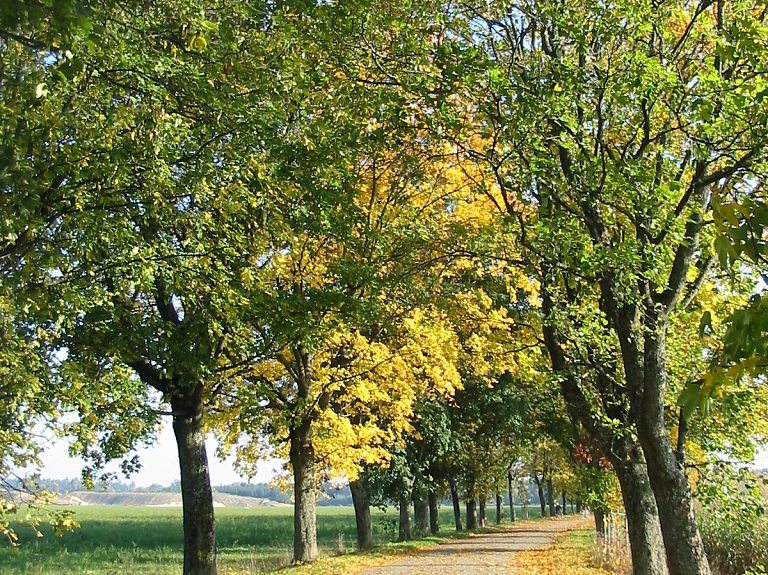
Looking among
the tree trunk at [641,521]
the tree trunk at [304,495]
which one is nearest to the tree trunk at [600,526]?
the tree trunk at [304,495]

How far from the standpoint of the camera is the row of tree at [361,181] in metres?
6.63

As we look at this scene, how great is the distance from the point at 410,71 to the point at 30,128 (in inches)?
152

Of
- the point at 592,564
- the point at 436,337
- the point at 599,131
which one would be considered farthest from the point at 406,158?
the point at 592,564

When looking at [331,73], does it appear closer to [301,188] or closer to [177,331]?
[301,188]

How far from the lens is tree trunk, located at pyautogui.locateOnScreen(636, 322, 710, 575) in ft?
22.7

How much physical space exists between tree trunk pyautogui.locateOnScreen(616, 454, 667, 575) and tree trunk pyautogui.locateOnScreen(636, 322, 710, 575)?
7.65ft

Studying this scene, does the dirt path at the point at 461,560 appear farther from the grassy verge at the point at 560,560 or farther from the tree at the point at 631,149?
the tree at the point at 631,149

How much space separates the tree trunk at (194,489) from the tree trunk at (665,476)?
858 cm

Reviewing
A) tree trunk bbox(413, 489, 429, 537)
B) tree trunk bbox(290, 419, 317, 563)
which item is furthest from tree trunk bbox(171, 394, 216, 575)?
tree trunk bbox(413, 489, 429, 537)

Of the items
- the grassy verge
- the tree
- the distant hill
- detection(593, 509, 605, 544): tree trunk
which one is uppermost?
the tree

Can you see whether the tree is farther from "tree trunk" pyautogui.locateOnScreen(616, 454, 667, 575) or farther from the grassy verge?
the grassy verge

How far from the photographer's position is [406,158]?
913 cm

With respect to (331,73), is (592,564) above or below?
below

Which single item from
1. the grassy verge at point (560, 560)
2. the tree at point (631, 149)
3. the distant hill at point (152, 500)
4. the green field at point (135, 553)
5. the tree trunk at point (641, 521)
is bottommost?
the distant hill at point (152, 500)
